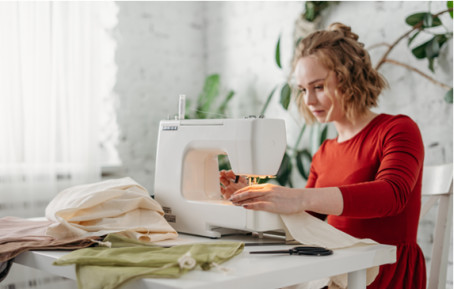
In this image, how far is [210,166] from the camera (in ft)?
5.40

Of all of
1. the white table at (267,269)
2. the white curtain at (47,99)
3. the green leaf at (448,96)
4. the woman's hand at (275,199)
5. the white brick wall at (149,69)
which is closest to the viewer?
the white table at (267,269)

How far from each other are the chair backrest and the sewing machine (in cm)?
68

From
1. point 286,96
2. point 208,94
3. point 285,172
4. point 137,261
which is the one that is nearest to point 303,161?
point 285,172

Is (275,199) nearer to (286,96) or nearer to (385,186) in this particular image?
(385,186)

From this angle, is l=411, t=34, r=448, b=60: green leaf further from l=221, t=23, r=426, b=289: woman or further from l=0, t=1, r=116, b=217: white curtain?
l=0, t=1, r=116, b=217: white curtain

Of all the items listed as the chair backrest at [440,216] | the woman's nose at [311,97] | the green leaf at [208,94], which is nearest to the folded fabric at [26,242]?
the woman's nose at [311,97]

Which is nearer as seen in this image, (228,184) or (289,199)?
(289,199)

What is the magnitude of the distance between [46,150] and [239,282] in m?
2.08

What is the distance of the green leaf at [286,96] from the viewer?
9.11ft

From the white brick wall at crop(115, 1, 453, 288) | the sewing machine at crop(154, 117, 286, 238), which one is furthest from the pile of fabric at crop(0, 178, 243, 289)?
the white brick wall at crop(115, 1, 453, 288)

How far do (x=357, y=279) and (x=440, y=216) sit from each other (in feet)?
2.12

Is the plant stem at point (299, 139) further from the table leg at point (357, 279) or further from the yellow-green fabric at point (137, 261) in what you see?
the yellow-green fabric at point (137, 261)

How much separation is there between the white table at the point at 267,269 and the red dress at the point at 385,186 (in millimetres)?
148

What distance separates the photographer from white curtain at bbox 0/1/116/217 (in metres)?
2.66
